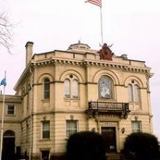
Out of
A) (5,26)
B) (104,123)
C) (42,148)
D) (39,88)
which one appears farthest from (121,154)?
(5,26)

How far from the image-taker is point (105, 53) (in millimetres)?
38625

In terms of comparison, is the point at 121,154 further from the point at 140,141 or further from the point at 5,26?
the point at 5,26

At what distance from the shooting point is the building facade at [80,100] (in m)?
34.9

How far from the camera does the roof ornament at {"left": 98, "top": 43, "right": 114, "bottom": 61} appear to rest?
3831cm

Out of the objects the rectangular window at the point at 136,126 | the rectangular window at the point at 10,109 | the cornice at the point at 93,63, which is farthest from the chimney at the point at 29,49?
the rectangular window at the point at 136,126

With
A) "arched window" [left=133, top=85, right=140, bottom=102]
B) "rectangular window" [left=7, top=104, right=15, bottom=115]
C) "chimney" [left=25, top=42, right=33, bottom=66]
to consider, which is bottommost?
"rectangular window" [left=7, top=104, right=15, bottom=115]

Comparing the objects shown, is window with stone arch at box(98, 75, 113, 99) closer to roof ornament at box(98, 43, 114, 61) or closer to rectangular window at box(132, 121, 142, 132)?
roof ornament at box(98, 43, 114, 61)

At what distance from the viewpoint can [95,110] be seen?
3522 centimetres

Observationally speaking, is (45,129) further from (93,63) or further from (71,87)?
(93,63)

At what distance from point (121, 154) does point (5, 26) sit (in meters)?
25.5

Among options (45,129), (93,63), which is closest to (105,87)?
(93,63)

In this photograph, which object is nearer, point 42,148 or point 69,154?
point 69,154

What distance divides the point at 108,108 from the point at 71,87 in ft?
14.6

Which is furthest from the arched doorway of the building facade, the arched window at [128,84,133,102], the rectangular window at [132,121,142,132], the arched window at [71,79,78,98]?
the arched window at [128,84,133,102]
